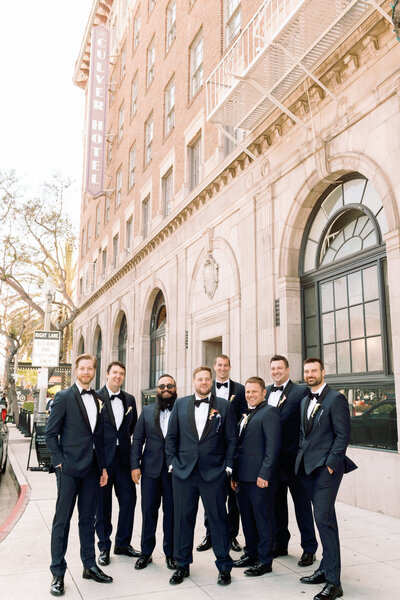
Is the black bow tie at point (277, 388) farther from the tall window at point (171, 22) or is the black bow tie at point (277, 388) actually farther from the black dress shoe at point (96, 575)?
the tall window at point (171, 22)

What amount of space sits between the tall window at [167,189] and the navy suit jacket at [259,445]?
49.6 feet

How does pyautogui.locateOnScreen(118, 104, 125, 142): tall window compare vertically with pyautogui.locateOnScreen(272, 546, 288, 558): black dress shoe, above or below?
above

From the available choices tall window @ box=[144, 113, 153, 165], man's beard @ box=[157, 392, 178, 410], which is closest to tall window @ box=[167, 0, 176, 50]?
tall window @ box=[144, 113, 153, 165]

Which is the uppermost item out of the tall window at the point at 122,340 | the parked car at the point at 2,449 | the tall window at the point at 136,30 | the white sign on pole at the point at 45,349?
the tall window at the point at 136,30

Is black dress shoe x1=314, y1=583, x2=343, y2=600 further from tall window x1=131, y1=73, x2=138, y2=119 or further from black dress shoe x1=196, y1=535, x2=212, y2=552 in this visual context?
tall window x1=131, y1=73, x2=138, y2=119

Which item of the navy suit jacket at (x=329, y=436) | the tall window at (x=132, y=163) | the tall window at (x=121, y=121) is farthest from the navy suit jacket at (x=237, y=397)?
the tall window at (x=121, y=121)

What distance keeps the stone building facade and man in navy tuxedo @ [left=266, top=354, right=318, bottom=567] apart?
7.92ft

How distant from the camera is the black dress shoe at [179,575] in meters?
5.00

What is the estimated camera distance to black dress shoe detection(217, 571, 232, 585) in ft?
16.3

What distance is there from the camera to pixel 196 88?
691 inches

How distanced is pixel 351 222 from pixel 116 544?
22.5 ft

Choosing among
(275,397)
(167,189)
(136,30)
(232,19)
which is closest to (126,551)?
(275,397)

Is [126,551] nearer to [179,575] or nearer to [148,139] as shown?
[179,575]

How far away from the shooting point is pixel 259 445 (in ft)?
18.2
